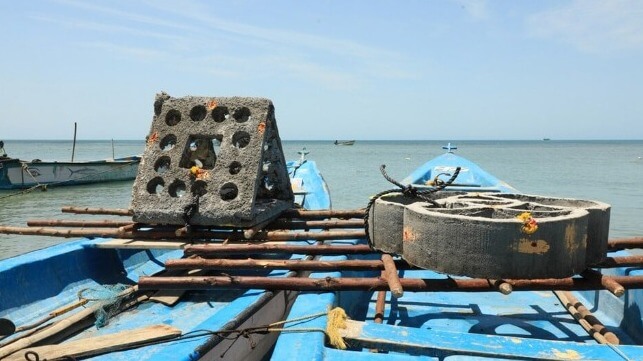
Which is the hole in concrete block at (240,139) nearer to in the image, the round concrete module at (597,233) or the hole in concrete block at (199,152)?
the hole in concrete block at (199,152)

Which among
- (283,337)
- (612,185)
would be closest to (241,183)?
(283,337)

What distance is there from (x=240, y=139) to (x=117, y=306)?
2.44 metres

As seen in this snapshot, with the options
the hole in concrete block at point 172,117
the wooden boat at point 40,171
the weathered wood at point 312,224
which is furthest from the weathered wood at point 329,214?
the wooden boat at point 40,171

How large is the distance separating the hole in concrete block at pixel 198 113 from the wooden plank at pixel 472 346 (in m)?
3.75

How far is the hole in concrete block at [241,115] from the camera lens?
19.2ft

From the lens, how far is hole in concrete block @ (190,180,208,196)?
17.7 feet

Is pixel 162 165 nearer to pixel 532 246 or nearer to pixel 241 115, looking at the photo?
pixel 241 115

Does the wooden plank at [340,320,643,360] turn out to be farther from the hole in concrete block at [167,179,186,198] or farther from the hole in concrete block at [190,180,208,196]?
the hole in concrete block at [167,179,186,198]

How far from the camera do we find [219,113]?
19.4 feet

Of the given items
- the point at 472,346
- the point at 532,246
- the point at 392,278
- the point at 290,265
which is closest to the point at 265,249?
the point at 290,265

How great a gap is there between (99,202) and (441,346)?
22.1 metres

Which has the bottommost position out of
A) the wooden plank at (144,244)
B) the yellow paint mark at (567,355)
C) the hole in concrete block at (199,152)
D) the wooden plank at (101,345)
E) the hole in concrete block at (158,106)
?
the wooden plank at (101,345)

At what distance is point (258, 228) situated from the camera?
5.16m

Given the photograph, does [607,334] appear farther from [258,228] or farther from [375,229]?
[258,228]
